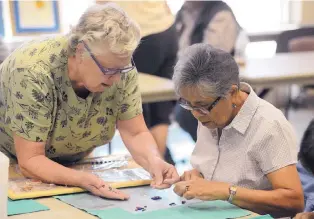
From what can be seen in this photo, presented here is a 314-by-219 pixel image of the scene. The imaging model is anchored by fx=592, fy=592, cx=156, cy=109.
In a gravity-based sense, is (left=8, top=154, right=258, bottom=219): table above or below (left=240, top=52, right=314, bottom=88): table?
above

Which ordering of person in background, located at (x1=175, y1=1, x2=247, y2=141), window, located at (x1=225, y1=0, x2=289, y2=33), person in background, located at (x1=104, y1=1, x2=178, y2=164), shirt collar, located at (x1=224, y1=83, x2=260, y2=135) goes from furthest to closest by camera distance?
window, located at (x1=225, y1=0, x2=289, y2=33)
person in background, located at (x1=175, y1=1, x2=247, y2=141)
person in background, located at (x1=104, y1=1, x2=178, y2=164)
shirt collar, located at (x1=224, y1=83, x2=260, y2=135)

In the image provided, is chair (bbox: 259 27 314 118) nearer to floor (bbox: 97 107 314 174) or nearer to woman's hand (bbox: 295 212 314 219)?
floor (bbox: 97 107 314 174)

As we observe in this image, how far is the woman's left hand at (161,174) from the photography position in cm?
203

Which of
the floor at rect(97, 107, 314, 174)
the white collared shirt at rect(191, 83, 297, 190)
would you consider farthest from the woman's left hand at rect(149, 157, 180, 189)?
the floor at rect(97, 107, 314, 174)

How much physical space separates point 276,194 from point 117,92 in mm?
686

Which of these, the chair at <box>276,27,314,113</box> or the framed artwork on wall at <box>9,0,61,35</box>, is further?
the chair at <box>276,27,314,113</box>

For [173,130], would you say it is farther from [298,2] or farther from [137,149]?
[137,149]

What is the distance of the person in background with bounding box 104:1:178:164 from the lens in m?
3.37

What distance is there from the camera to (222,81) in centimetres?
188

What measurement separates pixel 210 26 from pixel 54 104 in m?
1.86

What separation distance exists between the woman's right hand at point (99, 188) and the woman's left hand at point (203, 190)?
0.20 m

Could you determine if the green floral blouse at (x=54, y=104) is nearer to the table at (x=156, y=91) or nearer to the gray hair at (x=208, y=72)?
the gray hair at (x=208, y=72)

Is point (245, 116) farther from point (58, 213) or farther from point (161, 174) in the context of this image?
point (58, 213)

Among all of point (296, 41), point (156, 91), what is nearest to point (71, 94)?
point (156, 91)
